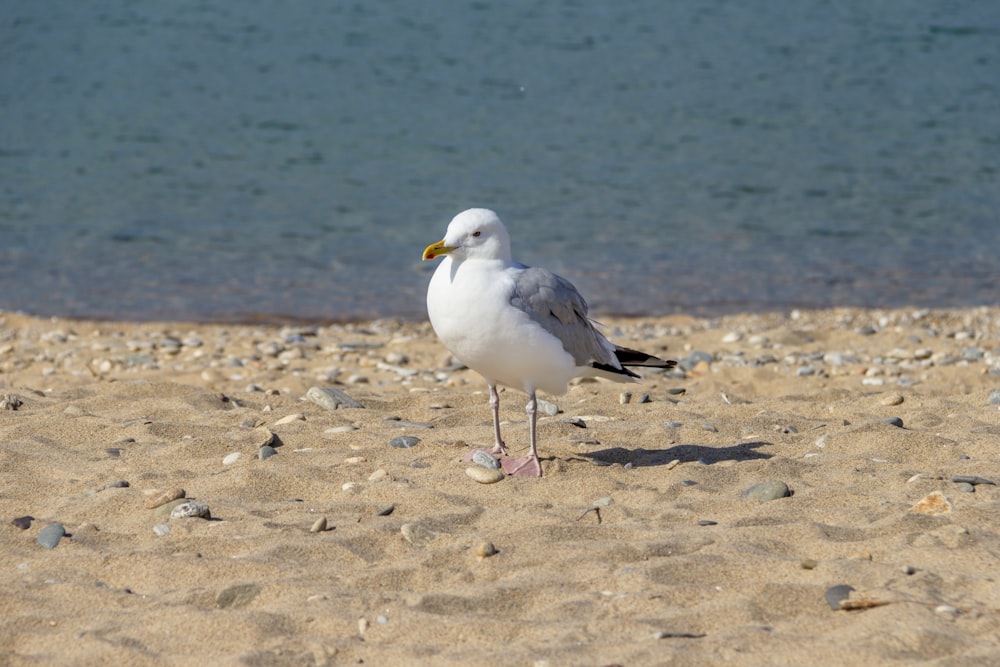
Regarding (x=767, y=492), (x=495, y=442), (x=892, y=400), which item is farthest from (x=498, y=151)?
(x=767, y=492)

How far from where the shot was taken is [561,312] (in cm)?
504

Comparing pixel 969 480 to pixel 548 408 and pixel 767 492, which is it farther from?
pixel 548 408

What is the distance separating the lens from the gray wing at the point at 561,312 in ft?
16.1

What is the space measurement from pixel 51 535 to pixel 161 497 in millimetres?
463

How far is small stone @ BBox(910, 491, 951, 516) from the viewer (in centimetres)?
436

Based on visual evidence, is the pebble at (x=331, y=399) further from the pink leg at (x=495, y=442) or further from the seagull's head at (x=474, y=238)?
the seagull's head at (x=474, y=238)

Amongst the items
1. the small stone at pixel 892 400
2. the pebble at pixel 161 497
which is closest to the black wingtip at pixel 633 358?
the small stone at pixel 892 400

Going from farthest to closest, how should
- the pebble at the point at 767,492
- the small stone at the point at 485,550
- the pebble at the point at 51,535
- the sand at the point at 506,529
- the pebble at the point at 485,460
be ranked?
the pebble at the point at 485,460
the pebble at the point at 767,492
the pebble at the point at 51,535
the small stone at the point at 485,550
the sand at the point at 506,529

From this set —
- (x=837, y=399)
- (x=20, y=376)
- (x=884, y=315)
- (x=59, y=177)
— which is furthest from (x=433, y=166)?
(x=837, y=399)

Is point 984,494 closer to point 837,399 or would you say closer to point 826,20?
point 837,399

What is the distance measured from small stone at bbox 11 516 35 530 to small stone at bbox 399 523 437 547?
1.41 metres

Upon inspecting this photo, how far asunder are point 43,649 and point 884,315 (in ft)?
28.4

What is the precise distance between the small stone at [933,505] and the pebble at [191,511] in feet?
8.81

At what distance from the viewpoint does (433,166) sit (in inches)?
680
